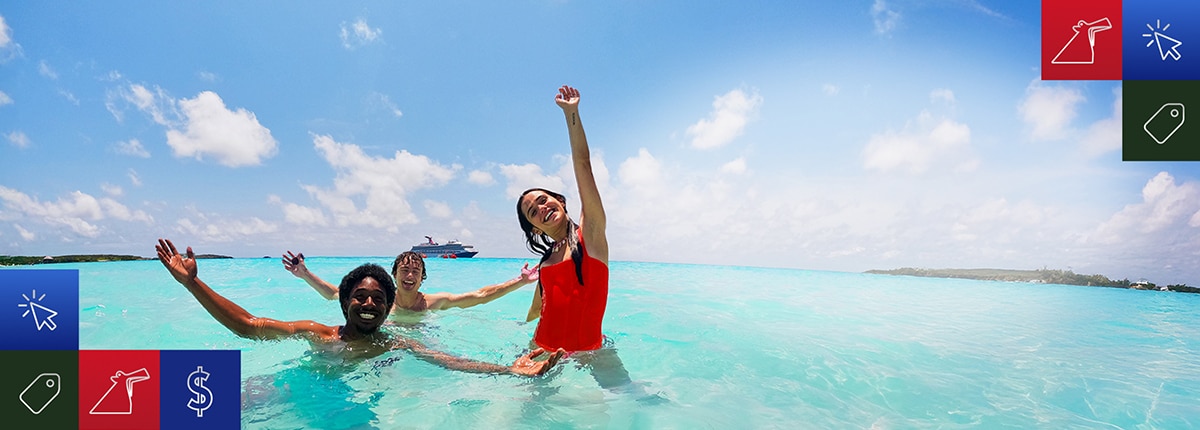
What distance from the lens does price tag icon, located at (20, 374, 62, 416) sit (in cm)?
319

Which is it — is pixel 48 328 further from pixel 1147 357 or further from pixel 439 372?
pixel 1147 357

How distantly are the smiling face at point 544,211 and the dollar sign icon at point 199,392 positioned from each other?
2.34 meters

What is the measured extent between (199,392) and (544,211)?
8.23ft

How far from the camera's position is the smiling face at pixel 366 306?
158 inches

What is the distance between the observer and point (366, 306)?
13.1 feet

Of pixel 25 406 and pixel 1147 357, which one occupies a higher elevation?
pixel 25 406

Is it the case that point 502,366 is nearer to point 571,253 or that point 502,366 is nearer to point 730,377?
point 571,253

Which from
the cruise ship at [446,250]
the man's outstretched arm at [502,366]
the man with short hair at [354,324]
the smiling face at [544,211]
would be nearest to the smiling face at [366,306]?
the man with short hair at [354,324]

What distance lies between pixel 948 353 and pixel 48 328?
397 inches

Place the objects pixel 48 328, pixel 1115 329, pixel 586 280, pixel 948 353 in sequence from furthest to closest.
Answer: pixel 1115 329, pixel 948 353, pixel 48 328, pixel 586 280

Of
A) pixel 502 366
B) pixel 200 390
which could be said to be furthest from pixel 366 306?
pixel 502 366

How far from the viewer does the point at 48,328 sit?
4273mm

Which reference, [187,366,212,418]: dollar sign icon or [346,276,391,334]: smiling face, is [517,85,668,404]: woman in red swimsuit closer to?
[346,276,391,334]: smiling face

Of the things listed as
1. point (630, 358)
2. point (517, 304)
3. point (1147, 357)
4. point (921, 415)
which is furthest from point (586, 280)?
point (1147, 357)
